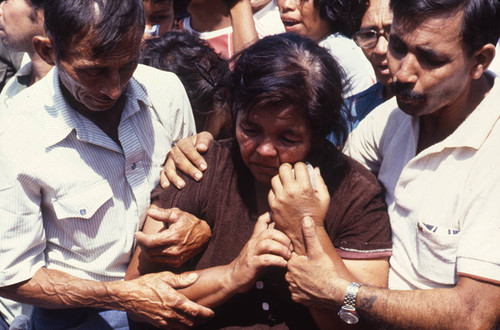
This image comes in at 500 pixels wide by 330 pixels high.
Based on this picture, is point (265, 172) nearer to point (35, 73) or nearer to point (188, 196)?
point (188, 196)

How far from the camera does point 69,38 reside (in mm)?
2539

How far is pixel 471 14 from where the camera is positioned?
2391 mm

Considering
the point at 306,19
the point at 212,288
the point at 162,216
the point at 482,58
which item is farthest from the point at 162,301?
the point at 306,19

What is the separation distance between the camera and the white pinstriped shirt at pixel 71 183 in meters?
2.57

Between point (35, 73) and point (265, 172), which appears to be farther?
point (35, 73)

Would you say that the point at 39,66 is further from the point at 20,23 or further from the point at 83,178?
the point at 83,178

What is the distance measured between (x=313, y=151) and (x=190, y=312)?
3.21ft

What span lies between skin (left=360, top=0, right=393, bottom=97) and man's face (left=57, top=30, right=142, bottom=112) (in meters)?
1.62

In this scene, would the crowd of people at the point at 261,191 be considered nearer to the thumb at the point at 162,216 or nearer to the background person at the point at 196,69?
the thumb at the point at 162,216

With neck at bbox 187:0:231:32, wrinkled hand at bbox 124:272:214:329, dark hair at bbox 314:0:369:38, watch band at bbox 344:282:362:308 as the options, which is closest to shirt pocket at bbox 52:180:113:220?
wrinkled hand at bbox 124:272:214:329

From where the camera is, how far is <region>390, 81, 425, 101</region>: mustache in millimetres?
2561

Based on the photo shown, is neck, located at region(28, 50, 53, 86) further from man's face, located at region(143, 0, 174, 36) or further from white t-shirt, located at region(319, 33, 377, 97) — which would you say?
white t-shirt, located at region(319, 33, 377, 97)

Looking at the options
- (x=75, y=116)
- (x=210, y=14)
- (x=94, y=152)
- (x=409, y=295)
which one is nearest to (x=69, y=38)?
(x=75, y=116)

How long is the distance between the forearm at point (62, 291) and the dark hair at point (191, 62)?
1.35 m
